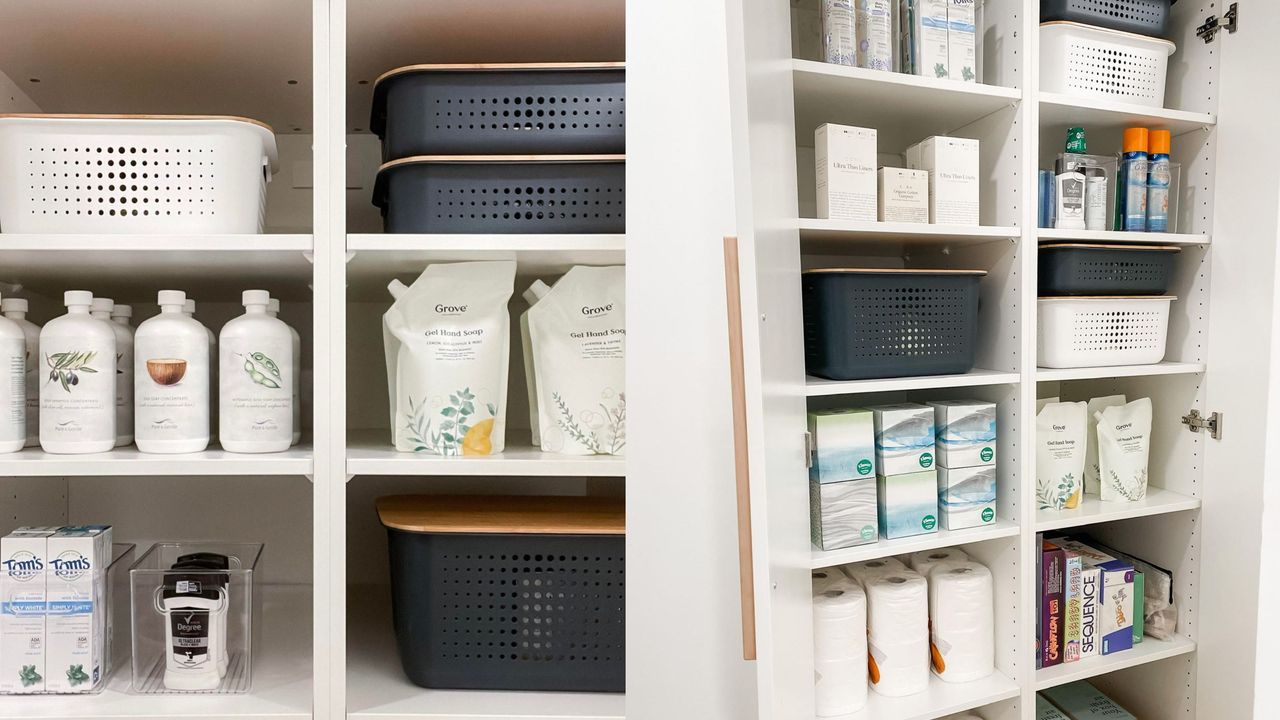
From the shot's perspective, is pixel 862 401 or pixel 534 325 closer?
pixel 534 325

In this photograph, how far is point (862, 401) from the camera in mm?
1712

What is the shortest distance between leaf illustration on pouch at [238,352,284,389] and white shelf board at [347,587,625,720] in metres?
0.49

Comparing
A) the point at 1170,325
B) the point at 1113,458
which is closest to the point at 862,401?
the point at 1113,458

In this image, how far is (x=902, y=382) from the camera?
4.74 feet

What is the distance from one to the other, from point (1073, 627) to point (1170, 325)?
793 mm

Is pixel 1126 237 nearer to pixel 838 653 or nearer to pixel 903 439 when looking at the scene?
pixel 903 439

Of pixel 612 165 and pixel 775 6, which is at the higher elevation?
pixel 775 6

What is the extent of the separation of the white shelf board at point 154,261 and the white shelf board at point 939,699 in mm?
1336

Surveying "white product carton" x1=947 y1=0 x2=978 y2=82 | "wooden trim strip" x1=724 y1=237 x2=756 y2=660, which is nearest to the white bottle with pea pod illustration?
"wooden trim strip" x1=724 y1=237 x2=756 y2=660

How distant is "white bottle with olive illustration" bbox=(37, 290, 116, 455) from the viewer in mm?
1048

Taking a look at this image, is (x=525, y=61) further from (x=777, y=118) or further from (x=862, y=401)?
(x=862, y=401)

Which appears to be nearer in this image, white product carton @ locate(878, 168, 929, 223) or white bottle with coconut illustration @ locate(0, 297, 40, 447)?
white bottle with coconut illustration @ locate(0, 297, 40, 447)

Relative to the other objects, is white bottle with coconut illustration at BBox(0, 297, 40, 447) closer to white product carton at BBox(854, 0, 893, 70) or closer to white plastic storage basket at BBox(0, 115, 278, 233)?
white plastic storage basket at BBox(0, 115, 278, 233)

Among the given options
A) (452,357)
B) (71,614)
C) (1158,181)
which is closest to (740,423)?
(452,357)
